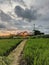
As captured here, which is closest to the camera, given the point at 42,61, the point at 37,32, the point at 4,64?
the point at 42,61

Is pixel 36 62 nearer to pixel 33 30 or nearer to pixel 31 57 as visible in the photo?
pixel 31 57

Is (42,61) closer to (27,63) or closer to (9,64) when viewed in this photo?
(27,63)

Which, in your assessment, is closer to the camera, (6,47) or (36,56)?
(36,56)

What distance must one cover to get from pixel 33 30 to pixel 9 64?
92716mm

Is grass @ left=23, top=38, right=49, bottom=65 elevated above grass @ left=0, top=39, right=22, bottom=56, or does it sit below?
above

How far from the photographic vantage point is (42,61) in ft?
47.4

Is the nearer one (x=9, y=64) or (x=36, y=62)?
(x=36, y=62)

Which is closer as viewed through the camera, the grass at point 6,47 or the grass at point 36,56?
the grass at point 36,56

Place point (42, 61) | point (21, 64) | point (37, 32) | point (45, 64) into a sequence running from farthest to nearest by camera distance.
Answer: point (37, 32), point (21, 64), point (42, 61), point (45, 64)

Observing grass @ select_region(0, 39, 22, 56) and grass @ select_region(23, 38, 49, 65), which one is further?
grass @ select_region(0, 39, 22, 56)

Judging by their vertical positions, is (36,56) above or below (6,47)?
above

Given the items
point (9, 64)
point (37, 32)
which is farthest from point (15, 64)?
point (37, 32)

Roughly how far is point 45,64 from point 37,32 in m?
93.8

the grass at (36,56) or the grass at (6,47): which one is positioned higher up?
the grass at (36,56)
